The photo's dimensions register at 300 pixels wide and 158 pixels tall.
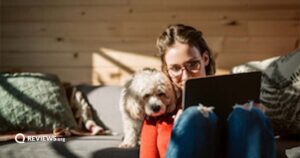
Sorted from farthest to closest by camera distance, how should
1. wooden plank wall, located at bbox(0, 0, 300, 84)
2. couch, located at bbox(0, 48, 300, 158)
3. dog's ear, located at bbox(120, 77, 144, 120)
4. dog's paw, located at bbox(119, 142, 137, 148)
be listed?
wooden plank wall, located at bbox(0, 0, 300, 84) < dog's paw, located at bbox(119, 142, 137, 148) < couch, located at bbox(0, 48, 300, 158) < dog's ear, located at bbox(120, 77, 144, 120)

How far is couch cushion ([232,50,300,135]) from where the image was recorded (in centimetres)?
204

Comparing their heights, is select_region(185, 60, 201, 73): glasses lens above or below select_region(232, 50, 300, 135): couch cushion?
above

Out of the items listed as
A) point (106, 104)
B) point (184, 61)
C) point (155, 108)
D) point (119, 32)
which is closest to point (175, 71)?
point (184, 61)

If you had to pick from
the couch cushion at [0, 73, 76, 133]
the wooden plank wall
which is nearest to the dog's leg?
the couch cushion at [0, 73, 76, 133]

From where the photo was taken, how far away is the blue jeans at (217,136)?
1.24m

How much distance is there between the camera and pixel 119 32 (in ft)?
9.29

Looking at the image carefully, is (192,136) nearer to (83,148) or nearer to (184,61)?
(184,61)

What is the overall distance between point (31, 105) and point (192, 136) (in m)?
1.31

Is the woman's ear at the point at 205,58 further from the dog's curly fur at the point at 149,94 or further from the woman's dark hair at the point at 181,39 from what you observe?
the dog's curly fur at the point at 149,94

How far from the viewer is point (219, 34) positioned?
9.09 feet

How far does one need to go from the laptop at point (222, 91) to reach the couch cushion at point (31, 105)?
120cm

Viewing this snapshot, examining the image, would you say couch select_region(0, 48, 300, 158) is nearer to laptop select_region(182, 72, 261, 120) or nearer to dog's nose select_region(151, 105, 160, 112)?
dog's nose select_region(151, 105, 160, 112)

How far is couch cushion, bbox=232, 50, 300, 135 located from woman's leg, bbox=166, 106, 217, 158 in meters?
0.93

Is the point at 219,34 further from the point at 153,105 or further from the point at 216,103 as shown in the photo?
the point at 216,103
